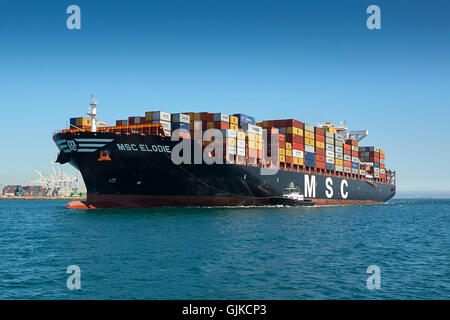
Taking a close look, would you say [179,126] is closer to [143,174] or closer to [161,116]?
[161,116]

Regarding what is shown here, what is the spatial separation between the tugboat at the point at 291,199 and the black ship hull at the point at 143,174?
622cm

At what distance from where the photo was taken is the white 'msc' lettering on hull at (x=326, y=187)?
67.0 metres

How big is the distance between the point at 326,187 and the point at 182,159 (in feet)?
115

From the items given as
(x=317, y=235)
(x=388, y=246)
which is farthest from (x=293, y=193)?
(x=388, y=246)

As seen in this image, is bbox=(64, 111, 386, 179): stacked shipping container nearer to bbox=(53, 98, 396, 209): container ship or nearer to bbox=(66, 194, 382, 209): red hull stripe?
bbox=(53, 98, 396, 209): container ship

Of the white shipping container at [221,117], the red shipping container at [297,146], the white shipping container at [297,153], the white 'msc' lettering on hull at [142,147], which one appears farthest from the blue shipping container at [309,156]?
the white 'msc' lettering on hull at [142,147]

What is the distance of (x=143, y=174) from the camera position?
151 ft

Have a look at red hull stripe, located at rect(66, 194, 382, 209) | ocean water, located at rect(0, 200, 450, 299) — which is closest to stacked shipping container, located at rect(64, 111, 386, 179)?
red hull stripe, located at rect(66, 194, 382, 209)

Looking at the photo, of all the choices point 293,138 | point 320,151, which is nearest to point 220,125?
point 293,138

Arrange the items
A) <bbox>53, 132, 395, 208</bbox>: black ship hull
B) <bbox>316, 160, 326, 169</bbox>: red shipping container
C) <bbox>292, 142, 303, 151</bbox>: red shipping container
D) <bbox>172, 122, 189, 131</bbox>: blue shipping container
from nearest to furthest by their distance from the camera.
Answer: <bbox>53, 132, 395, 208</bbox>: black ship hull < <bbox>172, 122, 189, 131</bbox>: blue shipping container < <bbox>292, 142, 303, 151</bbox>: red shipping container < <bbox>316, 160, 326, 169</bbox>: red shipping container

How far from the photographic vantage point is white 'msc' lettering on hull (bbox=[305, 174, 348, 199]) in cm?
6700

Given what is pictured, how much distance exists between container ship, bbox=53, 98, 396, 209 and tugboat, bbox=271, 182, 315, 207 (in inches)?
13.7

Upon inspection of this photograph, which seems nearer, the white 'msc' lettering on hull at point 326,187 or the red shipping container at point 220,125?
the red shipping container at point 220,125

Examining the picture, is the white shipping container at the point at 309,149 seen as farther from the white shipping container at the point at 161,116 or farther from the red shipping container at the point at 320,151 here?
the white shipping container at the point at 161,116
